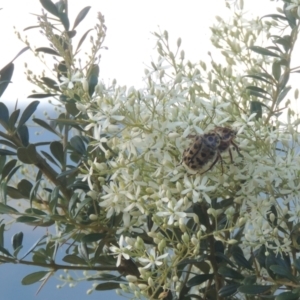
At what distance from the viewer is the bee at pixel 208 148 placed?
58cm

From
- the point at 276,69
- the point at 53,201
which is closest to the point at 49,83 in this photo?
the point at 53,201

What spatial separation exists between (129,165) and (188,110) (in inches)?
3.1

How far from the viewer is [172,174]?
0.60 m

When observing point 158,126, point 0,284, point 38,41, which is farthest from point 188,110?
point 0,284

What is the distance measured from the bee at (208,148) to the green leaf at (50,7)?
0.26 meters

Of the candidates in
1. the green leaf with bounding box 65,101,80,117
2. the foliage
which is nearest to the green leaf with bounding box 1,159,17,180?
the foliage

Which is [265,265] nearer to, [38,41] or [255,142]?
[255,142]

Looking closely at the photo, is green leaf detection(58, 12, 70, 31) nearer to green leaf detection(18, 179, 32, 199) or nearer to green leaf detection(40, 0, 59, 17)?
green leaf detection(40, 0, 59, 17)

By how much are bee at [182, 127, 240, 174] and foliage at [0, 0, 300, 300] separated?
1 cm

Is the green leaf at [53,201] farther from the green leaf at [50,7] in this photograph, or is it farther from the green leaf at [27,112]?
the green leaf at [50,7]

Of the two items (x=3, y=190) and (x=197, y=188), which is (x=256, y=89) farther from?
(x=3, y=190)

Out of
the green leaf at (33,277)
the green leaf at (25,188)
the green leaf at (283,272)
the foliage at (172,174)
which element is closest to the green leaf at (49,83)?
the foliage at (172,174)

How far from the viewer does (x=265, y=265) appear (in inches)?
26.0

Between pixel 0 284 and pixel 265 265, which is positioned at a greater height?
pixel 265 265
